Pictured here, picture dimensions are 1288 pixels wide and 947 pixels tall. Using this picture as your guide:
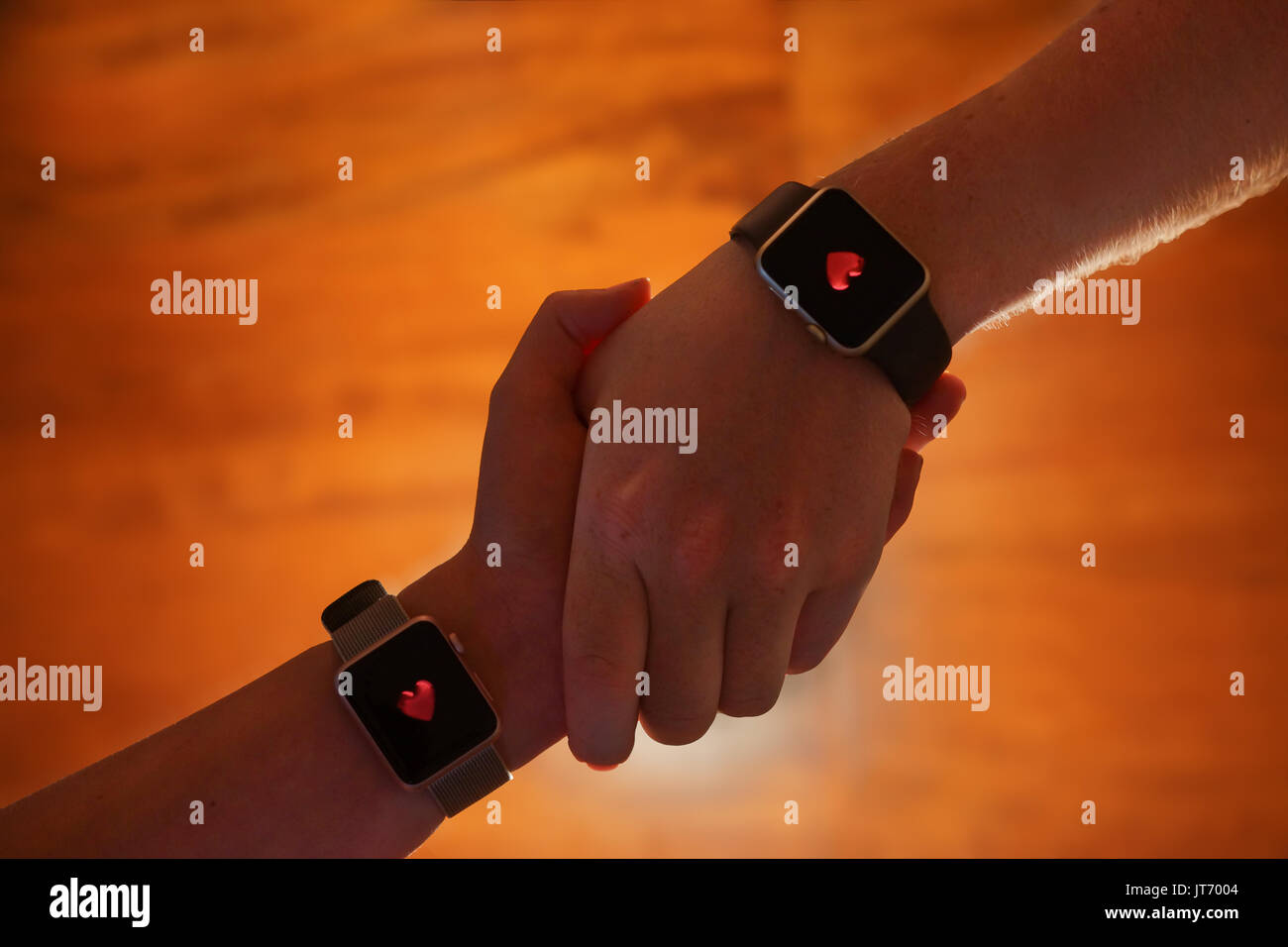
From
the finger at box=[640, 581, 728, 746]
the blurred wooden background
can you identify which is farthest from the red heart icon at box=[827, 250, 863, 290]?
the blurred wooden background

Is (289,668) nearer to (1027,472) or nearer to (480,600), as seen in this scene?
(480,600)

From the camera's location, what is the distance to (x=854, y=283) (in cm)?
67

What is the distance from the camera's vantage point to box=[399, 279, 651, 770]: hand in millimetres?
878

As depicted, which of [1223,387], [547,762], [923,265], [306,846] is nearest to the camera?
[923,265]

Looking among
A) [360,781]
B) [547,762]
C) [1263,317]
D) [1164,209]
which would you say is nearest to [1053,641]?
[1263,317]

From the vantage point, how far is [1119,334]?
7.27ft

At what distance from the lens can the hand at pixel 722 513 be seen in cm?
68

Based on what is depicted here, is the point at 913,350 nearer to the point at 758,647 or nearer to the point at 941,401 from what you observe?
the point at 941,401

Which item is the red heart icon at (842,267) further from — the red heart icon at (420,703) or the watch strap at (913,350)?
the red heart icon at (420,703)

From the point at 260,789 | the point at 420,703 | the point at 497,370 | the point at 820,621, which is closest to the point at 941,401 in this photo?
the point at 820,621

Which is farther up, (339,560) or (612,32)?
(612,32)

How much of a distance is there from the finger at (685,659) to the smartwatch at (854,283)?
223mm

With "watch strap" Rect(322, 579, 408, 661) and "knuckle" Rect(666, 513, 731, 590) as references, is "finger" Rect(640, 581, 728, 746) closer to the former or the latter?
"knuckle" Rect(666, 513, 731, 590)

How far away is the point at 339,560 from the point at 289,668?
1.28 meters
